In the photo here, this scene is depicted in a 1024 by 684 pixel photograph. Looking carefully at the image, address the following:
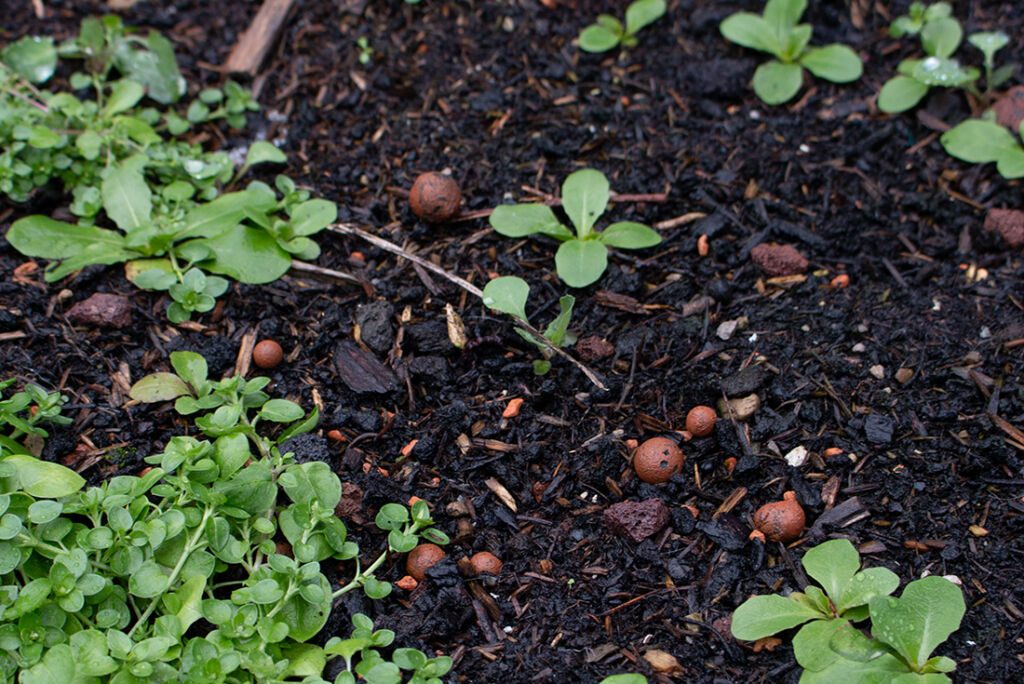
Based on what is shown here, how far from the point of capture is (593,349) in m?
2.52

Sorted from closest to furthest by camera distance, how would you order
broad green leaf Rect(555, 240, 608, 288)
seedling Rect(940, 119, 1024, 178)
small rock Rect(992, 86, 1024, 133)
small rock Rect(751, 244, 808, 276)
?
broad green leaf Rect(555, 240, 608, 288)
small rock Rect(751, 244, 808, 276)
seedling Rect(940, 119, 1024, 178)
small rock Rect(992, 86, 1024, 133)

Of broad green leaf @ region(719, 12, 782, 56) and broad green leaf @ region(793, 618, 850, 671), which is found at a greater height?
broad green leaf @ region(719, 12, 782, 56)

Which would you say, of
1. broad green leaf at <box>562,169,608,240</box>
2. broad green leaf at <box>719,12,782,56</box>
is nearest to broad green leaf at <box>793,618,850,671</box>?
broad green leaf at <box>562,169,608,240</box>

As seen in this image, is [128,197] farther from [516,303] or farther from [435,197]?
[516,303]

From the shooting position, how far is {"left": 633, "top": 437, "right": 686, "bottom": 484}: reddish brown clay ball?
2.26 m

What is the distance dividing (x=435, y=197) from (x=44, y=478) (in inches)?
58.6

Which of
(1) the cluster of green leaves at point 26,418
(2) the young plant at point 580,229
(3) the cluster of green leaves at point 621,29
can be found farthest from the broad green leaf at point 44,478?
(3) the cluster of green leaves at point 621,29

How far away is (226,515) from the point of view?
7.01 feet

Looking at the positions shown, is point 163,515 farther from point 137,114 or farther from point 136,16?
point 136,16

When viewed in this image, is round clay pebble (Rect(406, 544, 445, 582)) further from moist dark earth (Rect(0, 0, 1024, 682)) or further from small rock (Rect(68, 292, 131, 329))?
small rock (Rect(68, 292, 131, 329))

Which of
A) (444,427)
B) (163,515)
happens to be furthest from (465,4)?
(163,515)

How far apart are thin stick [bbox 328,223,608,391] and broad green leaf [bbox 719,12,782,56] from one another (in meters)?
1.66

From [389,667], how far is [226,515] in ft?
2.05

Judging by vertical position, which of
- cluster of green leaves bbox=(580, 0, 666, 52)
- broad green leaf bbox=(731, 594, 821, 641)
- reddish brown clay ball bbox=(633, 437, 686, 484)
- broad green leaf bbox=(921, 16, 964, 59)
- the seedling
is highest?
cluster of green leaves bbox=(580, 0, 666, 52)
